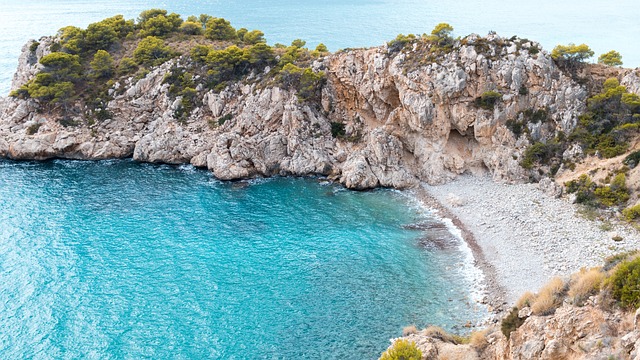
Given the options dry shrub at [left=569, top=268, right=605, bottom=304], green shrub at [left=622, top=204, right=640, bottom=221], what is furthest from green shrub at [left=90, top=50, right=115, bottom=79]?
dry shrub at [left=569, top=268, right=605, bottom=304]

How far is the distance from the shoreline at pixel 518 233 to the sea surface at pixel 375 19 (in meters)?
67.2

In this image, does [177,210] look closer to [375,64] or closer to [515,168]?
[375,64]

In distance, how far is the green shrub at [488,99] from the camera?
5459 centimetres

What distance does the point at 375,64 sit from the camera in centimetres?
5941

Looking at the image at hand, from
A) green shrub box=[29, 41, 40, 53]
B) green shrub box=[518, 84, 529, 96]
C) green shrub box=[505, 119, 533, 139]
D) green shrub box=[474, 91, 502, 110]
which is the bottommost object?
green shrub box=[505, 119, 533, 139]

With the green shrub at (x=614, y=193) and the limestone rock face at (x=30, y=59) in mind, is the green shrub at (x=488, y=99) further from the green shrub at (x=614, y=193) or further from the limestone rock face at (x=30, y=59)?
the limestone rock face at (x=30, y=59)

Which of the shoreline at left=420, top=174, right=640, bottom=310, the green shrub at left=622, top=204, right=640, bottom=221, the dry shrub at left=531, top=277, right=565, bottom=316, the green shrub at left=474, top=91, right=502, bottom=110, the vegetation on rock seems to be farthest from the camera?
the vegetation on rock

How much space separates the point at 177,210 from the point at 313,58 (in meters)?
29.8

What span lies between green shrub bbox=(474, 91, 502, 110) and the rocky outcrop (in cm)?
3732

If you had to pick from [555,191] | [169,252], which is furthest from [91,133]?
[555,191]

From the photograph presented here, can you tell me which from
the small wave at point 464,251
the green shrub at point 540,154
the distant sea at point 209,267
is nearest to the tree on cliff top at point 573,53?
the green shrub at point 540,154

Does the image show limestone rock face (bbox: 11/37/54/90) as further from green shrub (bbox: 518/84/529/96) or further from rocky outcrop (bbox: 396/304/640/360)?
rocky outcrop (bbox: 396/304/640/360)

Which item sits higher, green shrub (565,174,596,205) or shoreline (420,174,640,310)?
green shrub (565,174,596,205)

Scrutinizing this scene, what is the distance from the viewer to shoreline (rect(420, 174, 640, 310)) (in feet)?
125
